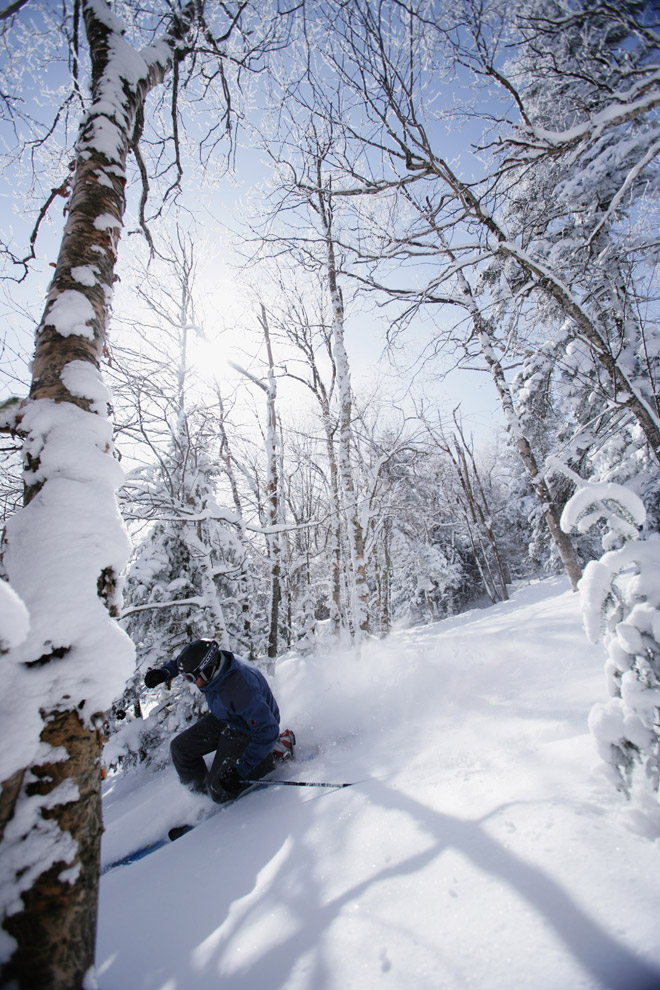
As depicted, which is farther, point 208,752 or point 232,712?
point 208,752

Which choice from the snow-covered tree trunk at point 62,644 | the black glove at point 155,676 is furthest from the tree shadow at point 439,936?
the black glove at point 155,676

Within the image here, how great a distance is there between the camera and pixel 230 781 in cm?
330

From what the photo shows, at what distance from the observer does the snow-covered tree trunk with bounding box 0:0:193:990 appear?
2.93ft

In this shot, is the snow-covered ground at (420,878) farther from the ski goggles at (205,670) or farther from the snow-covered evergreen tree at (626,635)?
the ski goggles at (205,670)

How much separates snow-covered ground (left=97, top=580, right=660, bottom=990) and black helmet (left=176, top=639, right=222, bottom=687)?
1.12 metres

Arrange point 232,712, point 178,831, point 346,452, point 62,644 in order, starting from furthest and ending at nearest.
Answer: point 346,452
point 232,712
point 178,831
point 62,644

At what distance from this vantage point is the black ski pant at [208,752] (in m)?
3.37

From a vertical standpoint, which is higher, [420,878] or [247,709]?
[247,709]

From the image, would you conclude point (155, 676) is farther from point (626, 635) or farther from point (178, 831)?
point (626, 635)

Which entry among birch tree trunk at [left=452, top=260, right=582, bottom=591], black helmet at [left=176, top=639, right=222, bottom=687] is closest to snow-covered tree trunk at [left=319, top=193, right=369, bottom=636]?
birch tree trunk at [left=452, top=260, right=582, bottom=591]

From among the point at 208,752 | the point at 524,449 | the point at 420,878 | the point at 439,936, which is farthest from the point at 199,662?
the point at 524,449

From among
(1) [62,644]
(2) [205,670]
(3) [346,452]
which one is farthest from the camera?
(3) [346,452]

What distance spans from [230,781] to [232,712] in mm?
583

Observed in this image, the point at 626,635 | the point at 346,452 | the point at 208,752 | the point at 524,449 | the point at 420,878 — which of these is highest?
the point at 346,452
